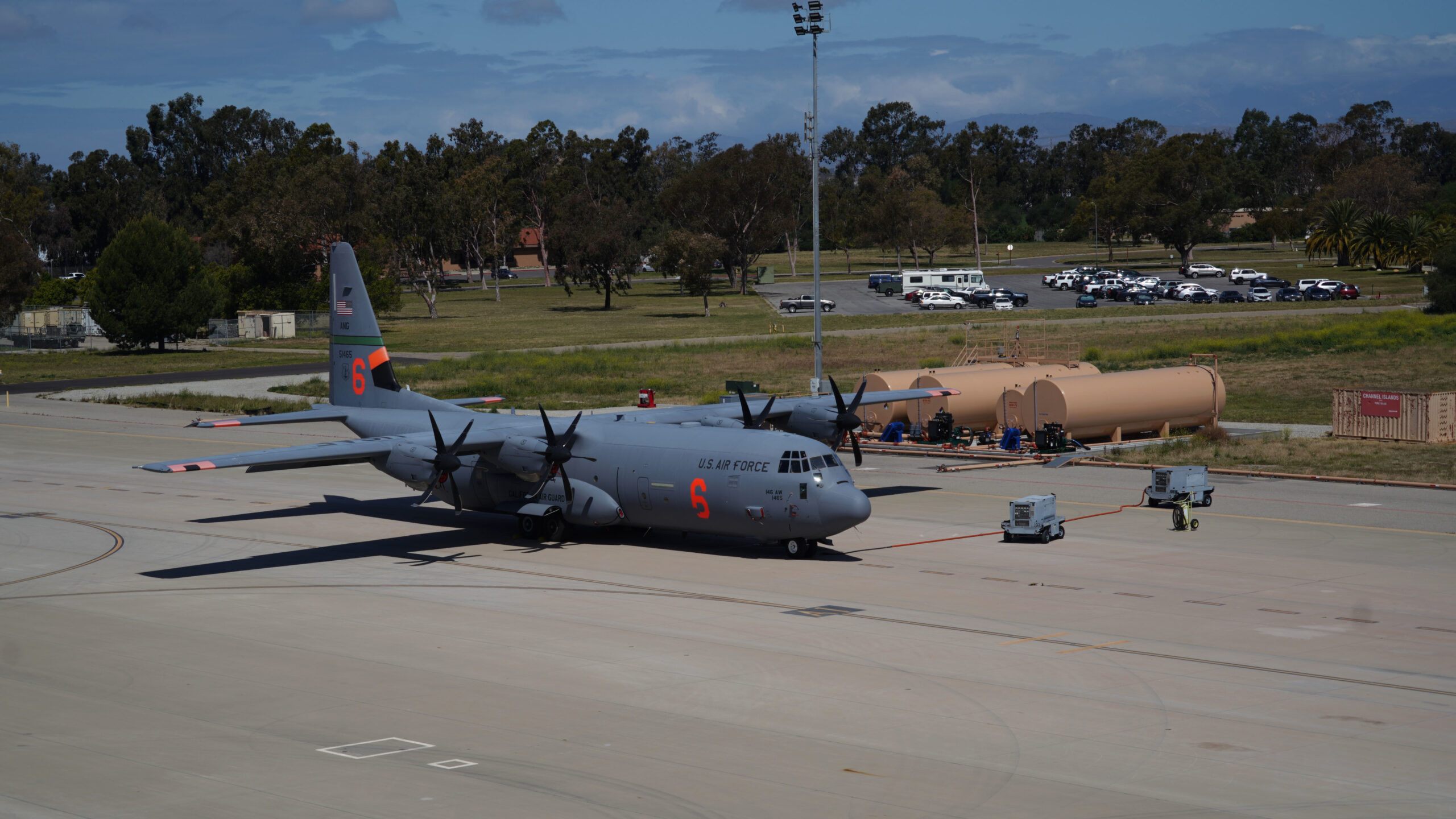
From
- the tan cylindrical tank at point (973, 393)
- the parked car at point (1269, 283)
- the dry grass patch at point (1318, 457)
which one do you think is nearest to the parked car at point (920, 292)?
the parked car at point (1269, 283)

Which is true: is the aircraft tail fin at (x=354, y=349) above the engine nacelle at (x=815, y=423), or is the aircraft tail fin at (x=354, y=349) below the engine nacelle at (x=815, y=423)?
above

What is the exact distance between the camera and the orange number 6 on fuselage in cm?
2864

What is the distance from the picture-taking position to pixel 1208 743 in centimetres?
1622

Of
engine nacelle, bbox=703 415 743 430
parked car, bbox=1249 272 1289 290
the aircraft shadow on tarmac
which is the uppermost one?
parked car, bbox=1249 272 1289 290

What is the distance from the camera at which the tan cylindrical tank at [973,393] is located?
4788cm

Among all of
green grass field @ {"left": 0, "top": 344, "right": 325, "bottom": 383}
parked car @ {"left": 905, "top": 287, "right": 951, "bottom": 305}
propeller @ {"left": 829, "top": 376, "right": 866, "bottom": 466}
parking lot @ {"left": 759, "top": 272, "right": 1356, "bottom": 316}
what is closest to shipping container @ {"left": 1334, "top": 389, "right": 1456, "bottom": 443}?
propeller @ {"left": 829, "top": 376, "right": 866, "bottom": 466}

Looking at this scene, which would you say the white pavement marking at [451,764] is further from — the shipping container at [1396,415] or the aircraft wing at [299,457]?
the shipping container at [1396,415]

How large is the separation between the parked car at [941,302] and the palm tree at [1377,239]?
4852 cm

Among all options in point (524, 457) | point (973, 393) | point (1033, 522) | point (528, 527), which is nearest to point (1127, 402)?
point (973, 393)

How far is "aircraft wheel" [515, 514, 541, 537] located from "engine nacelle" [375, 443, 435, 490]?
2660 millimetres

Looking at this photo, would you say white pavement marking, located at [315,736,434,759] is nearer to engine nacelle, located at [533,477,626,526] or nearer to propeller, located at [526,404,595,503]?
propeller, located at [526,404,595,503]

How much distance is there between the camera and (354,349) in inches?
1446

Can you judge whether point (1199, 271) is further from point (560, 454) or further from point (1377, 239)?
point (560, 454)

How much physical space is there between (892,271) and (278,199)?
8809 cm
